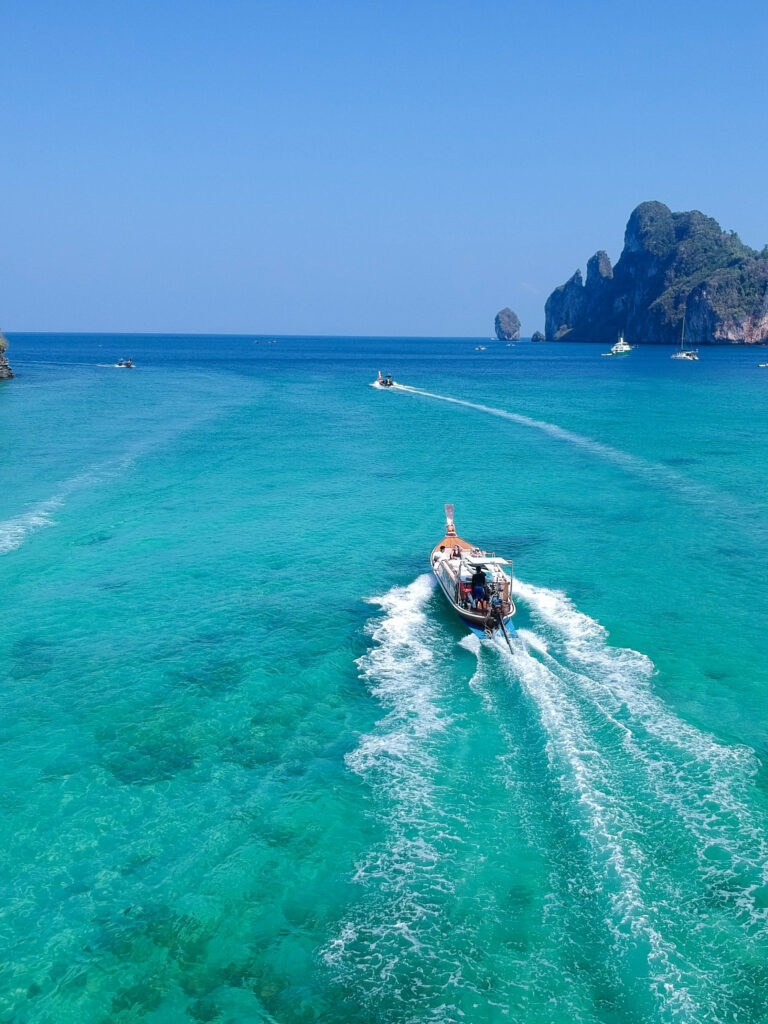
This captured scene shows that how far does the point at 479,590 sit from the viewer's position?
100.0 feet

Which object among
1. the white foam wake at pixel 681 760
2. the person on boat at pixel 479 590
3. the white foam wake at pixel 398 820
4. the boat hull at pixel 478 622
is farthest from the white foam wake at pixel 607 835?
the white foam wake at pixel 398 820

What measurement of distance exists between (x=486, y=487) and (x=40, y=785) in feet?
131

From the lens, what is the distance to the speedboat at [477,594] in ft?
95.9

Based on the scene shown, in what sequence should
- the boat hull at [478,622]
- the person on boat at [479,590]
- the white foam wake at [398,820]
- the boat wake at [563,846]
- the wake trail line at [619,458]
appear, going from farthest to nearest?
the wake trail line at [619,458]
the person on boat at [479,590]
the boat hull at [478,622]
the white foam wake at [398,820]
the boat wake at [563,846]

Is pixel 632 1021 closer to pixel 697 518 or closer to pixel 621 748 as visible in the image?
pixel 621 748

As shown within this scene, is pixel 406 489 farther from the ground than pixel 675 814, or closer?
farther from the ground

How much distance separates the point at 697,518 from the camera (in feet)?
149

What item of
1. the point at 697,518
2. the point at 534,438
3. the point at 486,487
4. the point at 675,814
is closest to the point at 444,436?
the point at 534,438

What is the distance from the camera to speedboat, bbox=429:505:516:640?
2922cm

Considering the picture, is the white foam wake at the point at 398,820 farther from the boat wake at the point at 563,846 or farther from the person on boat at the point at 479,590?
the person on boat at the point at 479,590

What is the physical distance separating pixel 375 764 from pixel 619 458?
5003 cm

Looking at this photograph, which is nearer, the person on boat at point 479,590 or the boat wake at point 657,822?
the boat wake at point 657,822

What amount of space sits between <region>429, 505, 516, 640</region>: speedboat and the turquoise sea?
2.99ft

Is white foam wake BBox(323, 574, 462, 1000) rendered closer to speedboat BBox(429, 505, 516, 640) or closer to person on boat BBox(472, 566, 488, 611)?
speedboat BBox(429, 505, 516, 640)
